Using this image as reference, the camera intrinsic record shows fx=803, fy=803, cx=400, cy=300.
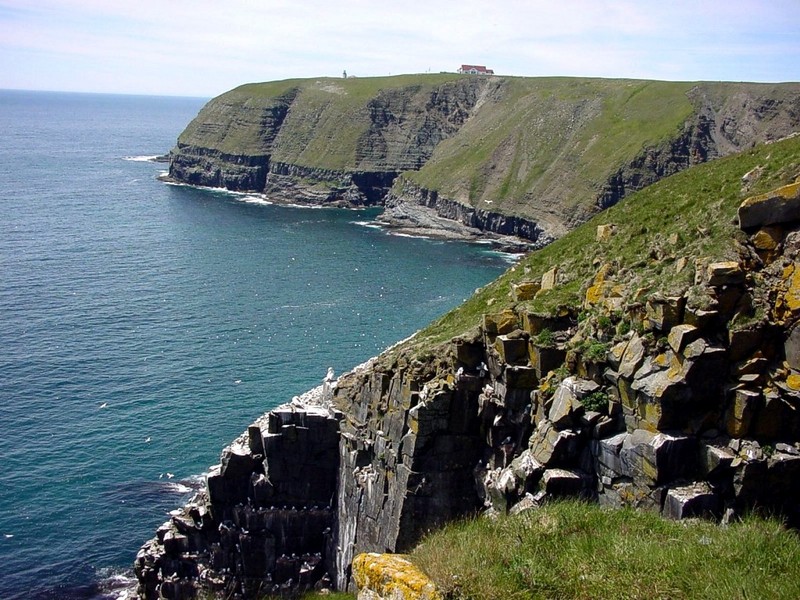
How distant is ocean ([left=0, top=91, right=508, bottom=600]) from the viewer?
56.1 m

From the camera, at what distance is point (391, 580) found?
1562 cm

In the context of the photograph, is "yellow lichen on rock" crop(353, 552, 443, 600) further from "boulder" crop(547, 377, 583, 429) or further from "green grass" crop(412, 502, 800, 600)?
"boulder" crop(547, 377, 583, 429)

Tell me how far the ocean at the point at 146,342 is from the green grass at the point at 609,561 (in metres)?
39.0

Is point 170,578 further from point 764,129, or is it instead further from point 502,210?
Answer: point 764,129

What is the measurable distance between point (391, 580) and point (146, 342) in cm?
7766

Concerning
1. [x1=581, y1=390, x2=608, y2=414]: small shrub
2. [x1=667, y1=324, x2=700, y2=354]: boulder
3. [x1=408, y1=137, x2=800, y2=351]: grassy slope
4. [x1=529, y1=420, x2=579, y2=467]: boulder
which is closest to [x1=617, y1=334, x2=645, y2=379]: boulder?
[x1=581, y1=390, x2=608, y2=414]: small shrub

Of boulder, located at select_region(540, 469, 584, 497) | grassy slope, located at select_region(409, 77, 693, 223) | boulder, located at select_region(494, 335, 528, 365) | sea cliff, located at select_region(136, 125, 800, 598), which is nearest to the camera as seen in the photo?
sea cliff, located at select_region(136, 125, 800, 598)

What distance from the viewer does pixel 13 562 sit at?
51219mm

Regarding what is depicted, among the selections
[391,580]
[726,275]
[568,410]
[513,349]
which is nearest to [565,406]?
[568,410]

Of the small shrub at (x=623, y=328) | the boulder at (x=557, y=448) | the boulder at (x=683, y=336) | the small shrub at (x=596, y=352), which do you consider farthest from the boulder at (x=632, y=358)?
the boulder at (x=557, y=448)

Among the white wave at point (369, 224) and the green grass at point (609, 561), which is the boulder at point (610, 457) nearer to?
the green grass at point (609, 561)

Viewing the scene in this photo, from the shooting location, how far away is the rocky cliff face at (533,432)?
24.1 m

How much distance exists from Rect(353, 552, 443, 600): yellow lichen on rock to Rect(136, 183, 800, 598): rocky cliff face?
10750 mm

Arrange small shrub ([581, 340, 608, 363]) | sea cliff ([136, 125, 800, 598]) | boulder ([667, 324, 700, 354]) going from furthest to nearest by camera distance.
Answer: small shrub ([581, 340, 608, 363]), boulder ([667, 324, 700, 354]), sea cliff ([136, 125, 800, 598])
